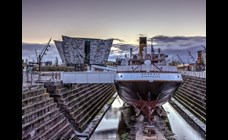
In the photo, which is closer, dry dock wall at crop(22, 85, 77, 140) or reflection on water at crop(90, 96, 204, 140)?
dry dock wall at crop(22, 85, 77, 140)

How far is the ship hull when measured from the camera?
1223 centimetres

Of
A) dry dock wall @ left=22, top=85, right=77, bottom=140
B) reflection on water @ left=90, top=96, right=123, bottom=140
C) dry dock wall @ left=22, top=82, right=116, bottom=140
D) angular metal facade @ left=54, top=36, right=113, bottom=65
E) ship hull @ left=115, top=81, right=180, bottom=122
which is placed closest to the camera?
dry dock wall @ left=22, top=85, right=77, bottom=140

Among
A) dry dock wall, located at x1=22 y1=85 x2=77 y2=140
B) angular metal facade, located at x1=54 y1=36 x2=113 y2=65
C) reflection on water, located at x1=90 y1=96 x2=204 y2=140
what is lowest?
reflection on water, located at x1=90 y1=96 x2=204 y2=140

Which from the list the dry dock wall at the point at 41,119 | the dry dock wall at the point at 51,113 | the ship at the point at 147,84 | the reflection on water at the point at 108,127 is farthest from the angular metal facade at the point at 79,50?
the dry dock wall at the point at 41,119

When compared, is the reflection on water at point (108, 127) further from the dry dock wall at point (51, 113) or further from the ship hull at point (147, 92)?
the ship hull at point (147, 92)

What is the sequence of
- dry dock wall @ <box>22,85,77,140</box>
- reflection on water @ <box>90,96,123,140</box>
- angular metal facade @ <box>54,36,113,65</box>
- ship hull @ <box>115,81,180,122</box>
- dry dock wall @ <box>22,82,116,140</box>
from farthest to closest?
angular metal facade @ <box>54,36,113,65</box>, ship hull @ <box>115,81,180,122</box>, reflection on water @ <box>90,96,123,140</box>, dry dock wall @ <box>22,82,116,140</box>, dry dock wall @ <box>22,85,77,140</box>

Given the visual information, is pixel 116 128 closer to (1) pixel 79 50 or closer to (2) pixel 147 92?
(2) pixel 147 92

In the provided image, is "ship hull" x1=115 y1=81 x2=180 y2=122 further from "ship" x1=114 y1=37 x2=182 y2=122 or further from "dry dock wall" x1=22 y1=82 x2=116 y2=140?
"dry dock wall" x1=22 y1=82 x2=116 y2=140

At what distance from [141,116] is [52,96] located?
4.66m

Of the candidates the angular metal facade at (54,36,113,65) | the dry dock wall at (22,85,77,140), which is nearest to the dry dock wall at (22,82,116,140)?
the dry dock wall at (22,85,77,140)
